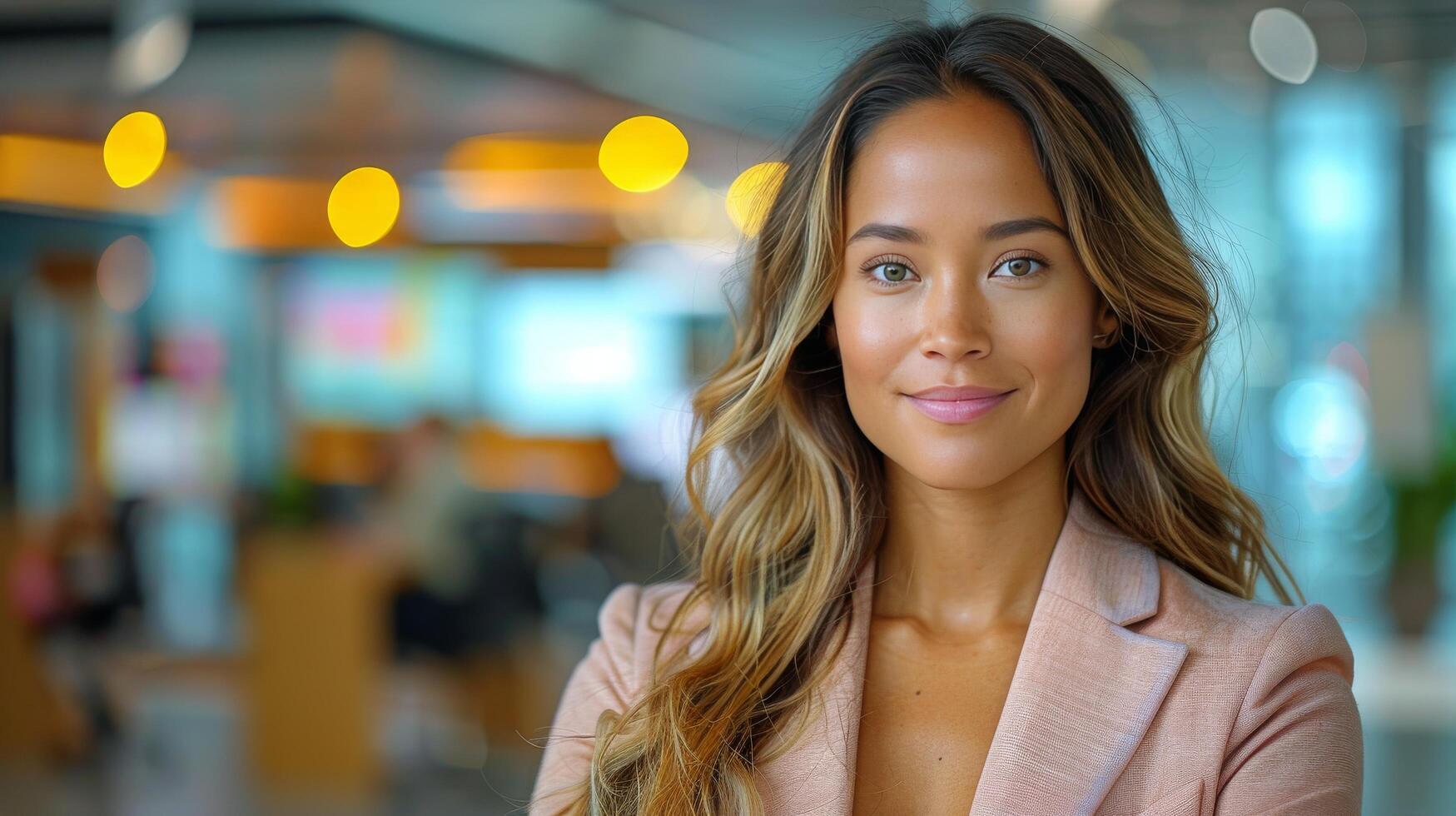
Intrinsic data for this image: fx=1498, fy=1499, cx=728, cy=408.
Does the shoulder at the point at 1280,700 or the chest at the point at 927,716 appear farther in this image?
the chest at the point at 927,716

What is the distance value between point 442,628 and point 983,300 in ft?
18.5

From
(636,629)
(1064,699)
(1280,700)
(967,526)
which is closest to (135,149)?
(636,629)

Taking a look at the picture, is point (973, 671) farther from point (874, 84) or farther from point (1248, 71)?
point (1248, 71)

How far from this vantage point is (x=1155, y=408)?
189cm

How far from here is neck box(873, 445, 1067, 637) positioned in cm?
184

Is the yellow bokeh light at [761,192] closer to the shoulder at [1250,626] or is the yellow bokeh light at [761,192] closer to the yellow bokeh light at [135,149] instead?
the shoulder at [1250,626]

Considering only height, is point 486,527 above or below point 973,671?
below

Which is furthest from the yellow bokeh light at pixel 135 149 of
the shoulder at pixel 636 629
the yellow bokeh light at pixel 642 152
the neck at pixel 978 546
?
the neck at pixel 978 546

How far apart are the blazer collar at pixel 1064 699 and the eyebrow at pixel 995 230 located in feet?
1.26

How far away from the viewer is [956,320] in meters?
1.63

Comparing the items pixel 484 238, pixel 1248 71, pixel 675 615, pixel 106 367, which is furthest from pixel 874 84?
pixel 484 238

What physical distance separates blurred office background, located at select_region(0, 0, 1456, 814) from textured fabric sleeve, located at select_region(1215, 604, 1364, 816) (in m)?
0.54

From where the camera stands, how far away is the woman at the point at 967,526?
1.64m

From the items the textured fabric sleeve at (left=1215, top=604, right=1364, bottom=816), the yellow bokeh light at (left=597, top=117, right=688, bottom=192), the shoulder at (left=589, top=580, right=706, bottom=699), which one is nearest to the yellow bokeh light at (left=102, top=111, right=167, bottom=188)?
the yellow bokeh light at (left=597, top=117, right=688, bottom=192)
